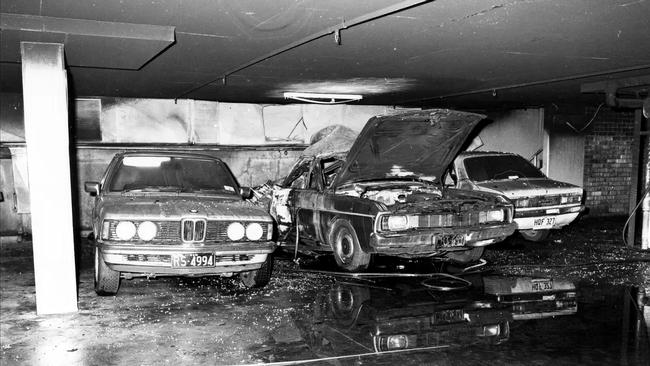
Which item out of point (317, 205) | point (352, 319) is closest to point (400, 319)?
point (352, 319)

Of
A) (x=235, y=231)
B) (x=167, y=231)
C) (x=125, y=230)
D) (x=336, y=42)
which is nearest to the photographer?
(x=125, y=230)

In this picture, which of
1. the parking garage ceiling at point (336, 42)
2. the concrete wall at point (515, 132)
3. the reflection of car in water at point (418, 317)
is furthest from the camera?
the concrete wall at point (515, 132)

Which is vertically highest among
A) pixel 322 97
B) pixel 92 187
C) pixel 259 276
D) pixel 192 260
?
pixel 322 97

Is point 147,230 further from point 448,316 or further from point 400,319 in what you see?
point 448,316

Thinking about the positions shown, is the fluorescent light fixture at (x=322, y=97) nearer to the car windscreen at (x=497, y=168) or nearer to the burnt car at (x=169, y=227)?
the car windscreen at (x=497, y=168)

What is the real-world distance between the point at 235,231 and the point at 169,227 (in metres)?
0.75

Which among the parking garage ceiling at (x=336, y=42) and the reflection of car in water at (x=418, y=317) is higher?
the parking garage ceiling at (x=336, y=42)

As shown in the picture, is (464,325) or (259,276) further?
(259,276)

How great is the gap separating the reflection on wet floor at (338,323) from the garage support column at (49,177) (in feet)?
1.13

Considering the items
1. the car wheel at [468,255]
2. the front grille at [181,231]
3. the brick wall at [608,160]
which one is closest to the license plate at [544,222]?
the car wheel at [468,255]

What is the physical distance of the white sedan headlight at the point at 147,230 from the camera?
19.0 feet

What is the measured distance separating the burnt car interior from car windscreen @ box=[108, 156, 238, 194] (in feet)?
0.10

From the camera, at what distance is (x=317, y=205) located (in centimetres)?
826

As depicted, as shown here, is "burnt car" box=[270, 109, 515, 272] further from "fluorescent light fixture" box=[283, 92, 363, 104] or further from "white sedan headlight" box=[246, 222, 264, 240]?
"fluorescent light fixture" box=[283, 92, 363, 104]
